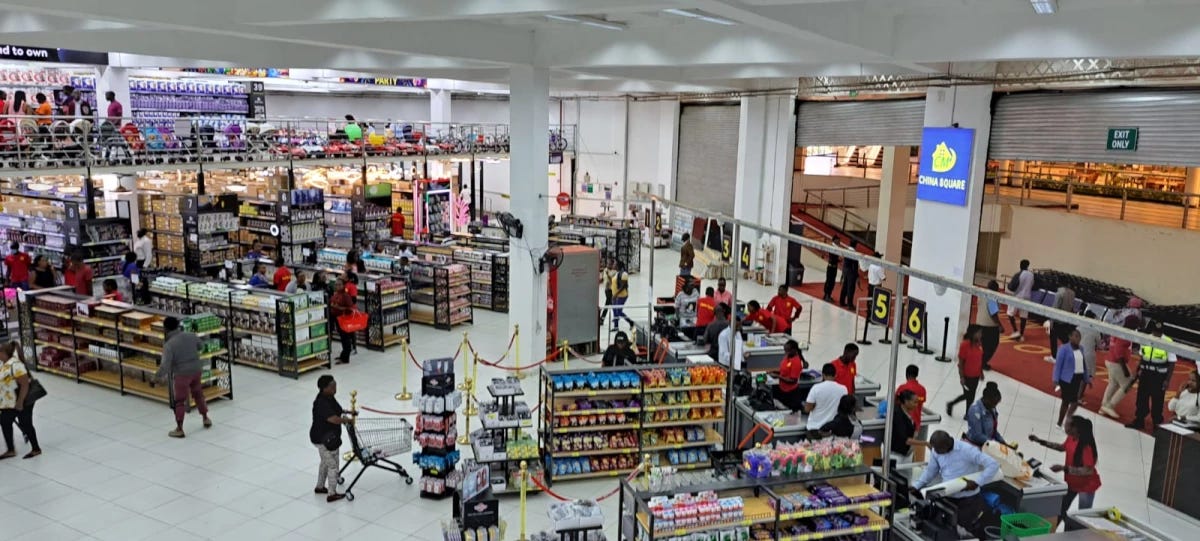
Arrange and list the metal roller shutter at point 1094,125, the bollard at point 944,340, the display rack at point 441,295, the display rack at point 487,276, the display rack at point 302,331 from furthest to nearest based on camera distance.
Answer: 1. the display rack at point 487,276
2. the display rack at point 441,295
3. the bollard at point 944,340
4. the display rack at point 302,331
5. the metal roller shutter at point 1094,125

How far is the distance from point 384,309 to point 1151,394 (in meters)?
12.2

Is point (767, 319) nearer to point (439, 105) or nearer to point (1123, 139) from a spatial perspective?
point (1123, 139)

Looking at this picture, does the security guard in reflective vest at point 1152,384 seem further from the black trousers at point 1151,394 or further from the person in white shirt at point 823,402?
the person in white shirt at point 823,402

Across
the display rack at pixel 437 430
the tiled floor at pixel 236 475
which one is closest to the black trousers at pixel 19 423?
the tiled floor at pixel 236 475

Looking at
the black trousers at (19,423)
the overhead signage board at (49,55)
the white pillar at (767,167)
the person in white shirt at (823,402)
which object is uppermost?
the overhead signage board at (49,55)

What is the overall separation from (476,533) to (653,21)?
21.9ft

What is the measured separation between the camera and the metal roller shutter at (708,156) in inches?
972

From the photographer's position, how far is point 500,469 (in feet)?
30.7

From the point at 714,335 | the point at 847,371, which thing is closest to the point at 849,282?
the point at 714,335

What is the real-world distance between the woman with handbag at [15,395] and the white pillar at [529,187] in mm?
6698

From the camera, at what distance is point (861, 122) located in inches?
727

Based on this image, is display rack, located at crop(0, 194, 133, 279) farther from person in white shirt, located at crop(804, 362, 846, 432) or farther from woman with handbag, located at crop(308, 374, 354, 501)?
person in white shirt, located at crop(804, 362, 846, 432)

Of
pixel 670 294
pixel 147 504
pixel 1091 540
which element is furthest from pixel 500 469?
pixel 670 294

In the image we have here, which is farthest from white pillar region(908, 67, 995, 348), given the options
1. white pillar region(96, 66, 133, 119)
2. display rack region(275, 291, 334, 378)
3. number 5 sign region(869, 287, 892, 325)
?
white pillar region(96, 66, 133, 119)
